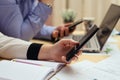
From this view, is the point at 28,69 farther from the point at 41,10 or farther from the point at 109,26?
the point at 109,26

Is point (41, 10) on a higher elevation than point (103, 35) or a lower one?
higher

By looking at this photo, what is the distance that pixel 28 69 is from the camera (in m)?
0.84

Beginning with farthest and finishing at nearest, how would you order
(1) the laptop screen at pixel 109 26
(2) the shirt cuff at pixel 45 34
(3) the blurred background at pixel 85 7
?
(3) the blurred background at pixel 85 7 → (2) the shirt cuff at pixel 45 34 → (1) the laptop screen at pixel 109 26

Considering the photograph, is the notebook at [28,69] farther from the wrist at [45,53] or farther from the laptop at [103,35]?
the laptop at [103,35]

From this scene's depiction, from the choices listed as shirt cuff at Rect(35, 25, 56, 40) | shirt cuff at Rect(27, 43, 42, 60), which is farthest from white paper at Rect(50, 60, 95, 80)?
shirt cuff at Rect(35, 25, 56, 40)

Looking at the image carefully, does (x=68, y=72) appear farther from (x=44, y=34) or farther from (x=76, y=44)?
(x=44, y=34)

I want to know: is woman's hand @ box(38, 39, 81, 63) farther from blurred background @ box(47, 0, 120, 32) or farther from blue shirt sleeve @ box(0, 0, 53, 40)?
blurred background @ box(47, 0, 120, 32)

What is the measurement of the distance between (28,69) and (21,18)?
0.46m

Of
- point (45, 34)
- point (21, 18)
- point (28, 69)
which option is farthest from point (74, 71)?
point (45, 34)

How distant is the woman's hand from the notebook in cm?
4

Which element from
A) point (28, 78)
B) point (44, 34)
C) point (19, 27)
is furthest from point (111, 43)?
point (28, 78)

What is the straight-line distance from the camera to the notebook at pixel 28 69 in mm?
785

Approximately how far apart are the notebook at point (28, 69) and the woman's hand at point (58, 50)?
39mm

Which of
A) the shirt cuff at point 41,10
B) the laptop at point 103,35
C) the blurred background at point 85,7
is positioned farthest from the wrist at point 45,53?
the blurred background at point 85,7
